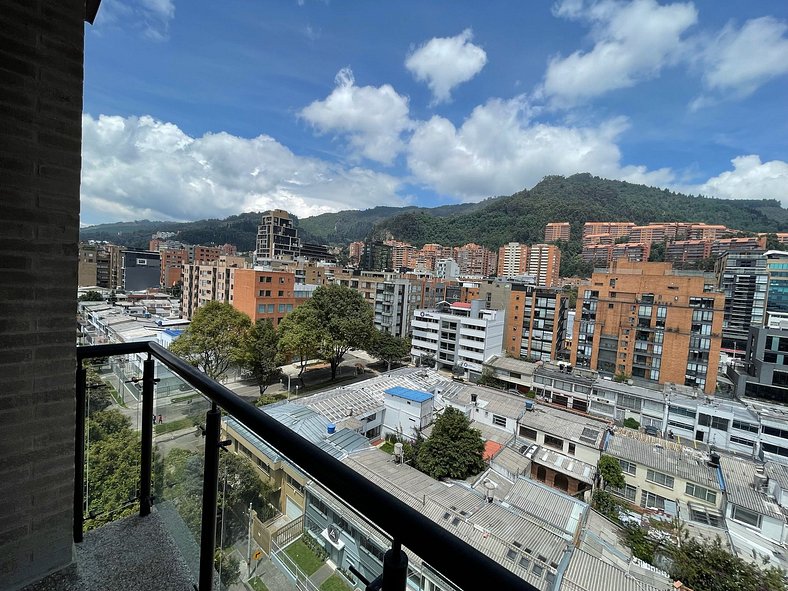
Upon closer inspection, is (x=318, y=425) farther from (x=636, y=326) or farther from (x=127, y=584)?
(x=636, y=326)

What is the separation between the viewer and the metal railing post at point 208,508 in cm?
112

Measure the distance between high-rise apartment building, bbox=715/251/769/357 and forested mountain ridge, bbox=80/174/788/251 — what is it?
42.8 m

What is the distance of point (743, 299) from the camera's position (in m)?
31.7

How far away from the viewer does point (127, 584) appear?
1.29 meters

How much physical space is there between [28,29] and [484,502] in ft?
28.9

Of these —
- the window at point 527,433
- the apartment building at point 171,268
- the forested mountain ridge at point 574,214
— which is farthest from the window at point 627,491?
the forested mountain ridge at point 574,214

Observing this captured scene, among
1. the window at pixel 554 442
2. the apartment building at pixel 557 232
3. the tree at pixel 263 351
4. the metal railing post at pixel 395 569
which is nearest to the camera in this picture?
the metal railing post at pixel 395 569

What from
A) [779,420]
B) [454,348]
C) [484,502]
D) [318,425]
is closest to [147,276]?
[454,348]

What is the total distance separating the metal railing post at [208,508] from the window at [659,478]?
13732 millimetres

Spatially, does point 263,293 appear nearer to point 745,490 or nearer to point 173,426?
point 173,426

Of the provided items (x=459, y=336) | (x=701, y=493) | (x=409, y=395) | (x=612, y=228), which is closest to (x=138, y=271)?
(x=459, y=336)

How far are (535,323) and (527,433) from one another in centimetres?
1319

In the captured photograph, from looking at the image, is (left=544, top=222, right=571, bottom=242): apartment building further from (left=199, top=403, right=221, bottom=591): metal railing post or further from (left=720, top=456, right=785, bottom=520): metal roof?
(left=199, top=403, right=221, bottom=591): metal railing post

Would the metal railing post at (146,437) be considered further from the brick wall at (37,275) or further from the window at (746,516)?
the window at (746,516)
